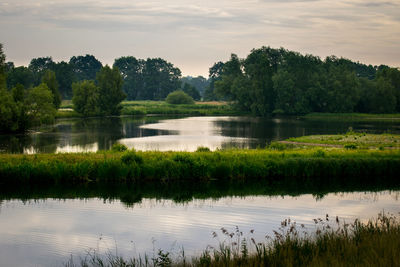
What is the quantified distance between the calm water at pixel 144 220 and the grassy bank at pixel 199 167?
3491 mm

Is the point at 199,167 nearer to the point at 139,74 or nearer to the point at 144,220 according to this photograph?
the point at 144,220

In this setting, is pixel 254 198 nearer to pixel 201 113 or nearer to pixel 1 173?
pixel 1 173

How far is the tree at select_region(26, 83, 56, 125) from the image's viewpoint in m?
62.8

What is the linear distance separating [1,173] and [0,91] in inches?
1250

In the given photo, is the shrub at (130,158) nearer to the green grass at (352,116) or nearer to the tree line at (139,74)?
the green grass at (352,116)

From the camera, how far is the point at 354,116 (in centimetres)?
10812

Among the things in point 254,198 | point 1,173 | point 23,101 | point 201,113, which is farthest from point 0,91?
point 201,113

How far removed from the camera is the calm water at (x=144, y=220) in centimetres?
1537

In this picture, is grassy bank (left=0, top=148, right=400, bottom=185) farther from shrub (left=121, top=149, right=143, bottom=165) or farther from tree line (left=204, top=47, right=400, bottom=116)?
tree line (left=204, top=47, right=400, bottom=116)

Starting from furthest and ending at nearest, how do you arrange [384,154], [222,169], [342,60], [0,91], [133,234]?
1. [342,60]
2. [0,91]
3. [384,154]
4. [222,169]
5. [133,234]

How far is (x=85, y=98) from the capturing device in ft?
324

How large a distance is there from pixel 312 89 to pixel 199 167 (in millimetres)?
93021

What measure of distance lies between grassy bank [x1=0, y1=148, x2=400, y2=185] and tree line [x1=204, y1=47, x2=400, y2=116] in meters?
86.5

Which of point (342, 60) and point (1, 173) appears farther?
point (342, 60)
